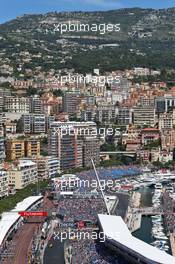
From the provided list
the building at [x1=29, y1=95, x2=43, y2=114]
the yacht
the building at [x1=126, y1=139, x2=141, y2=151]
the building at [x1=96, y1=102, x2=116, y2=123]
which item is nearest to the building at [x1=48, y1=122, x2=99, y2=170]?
the building at [x1=126, y1=139, x2=141, y2=151]

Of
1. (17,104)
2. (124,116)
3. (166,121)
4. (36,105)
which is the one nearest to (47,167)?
(166,121)

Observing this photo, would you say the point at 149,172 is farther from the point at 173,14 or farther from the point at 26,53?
the point at 173,14

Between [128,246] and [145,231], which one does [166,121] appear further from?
[128,246]

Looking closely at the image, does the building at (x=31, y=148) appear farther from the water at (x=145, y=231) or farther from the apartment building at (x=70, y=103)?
the apartment building at (x=70, y=103)

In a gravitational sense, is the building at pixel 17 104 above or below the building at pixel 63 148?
above

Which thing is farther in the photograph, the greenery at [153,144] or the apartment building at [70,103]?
the apartment building at [70,103]

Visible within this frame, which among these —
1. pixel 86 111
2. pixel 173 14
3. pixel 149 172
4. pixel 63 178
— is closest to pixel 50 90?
pixel 86 111

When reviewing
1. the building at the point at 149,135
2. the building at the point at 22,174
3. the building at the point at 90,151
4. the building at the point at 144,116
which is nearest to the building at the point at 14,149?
the building at the point at 90,151
